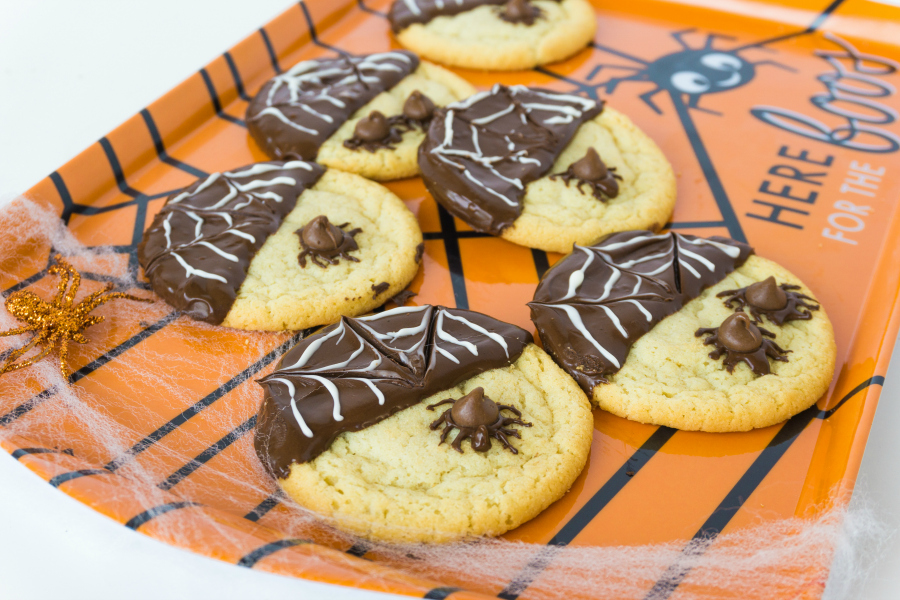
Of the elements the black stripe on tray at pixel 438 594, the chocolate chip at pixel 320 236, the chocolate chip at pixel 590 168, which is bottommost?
the black stripe on tray at pixel 438 594

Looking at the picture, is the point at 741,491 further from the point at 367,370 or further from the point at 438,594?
the point at 367,370

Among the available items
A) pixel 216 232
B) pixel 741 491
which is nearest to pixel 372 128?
pixel 216 232

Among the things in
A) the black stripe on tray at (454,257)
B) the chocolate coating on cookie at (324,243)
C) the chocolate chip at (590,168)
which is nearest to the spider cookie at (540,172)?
the chocolate chip at (590,168)

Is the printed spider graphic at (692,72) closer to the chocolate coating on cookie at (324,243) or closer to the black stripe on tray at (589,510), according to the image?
the chocolate coating on cookie at (324,243)

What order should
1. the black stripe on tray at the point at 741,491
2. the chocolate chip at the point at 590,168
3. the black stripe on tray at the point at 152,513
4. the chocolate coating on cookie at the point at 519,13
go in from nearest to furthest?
the black stripe on tray at the point at 152,513
the black stripe on tray at the point at 741,491
the chocolate chip at the point at 590,168
the chocolate coating on cookie at the point at 519,13

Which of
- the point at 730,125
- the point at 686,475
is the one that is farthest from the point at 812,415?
the point at 730,125

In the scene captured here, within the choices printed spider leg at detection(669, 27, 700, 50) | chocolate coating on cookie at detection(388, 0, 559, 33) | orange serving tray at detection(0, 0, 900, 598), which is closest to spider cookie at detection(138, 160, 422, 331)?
orange serving tray at detection(0, 0, 900, 598)
